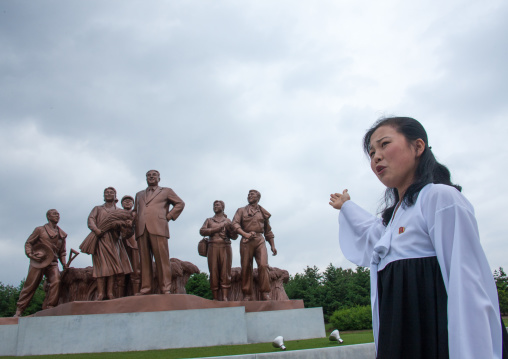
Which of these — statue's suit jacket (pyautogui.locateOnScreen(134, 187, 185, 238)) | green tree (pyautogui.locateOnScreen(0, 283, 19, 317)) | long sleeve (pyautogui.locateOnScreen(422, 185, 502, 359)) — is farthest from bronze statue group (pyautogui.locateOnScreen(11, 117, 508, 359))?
green tree (pyautogui.locateOnScreen(0, 283, 19, 317))

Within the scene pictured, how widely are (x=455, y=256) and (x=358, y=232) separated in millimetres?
785

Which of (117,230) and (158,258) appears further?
(117,230)

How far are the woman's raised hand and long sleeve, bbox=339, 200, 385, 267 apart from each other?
0.04m

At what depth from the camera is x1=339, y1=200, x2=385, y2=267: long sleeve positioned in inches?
91.7

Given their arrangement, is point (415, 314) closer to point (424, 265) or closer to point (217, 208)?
point (424, 265)

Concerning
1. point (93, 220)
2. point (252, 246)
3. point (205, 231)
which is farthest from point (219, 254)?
point (93, 220)

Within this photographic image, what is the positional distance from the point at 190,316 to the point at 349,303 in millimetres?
19244

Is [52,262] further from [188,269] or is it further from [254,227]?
[254,227]

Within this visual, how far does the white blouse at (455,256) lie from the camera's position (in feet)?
5.06

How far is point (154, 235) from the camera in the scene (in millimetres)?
9312

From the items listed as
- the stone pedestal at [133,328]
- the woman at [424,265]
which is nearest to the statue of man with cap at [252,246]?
the stone pedestal at [133,328]

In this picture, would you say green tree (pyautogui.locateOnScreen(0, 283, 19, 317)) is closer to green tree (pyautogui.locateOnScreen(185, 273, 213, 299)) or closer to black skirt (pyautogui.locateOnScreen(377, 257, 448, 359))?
green tree (pyautogui.locateOnScreen(185, 273, 213, 299))

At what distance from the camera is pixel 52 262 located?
11.1 meters

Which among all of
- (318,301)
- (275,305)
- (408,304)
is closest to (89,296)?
(275,305)
